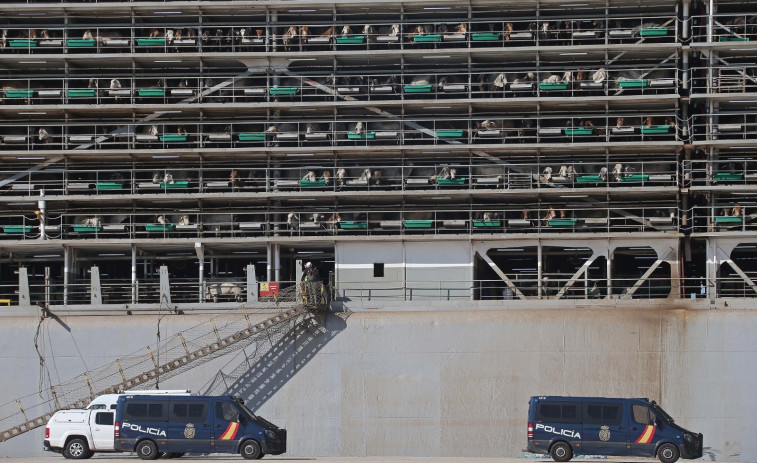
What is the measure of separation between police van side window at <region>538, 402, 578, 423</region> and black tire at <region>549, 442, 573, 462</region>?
2.48ft

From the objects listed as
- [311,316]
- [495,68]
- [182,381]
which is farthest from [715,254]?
[182,381]

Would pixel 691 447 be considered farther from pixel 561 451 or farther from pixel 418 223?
pixel 418 223

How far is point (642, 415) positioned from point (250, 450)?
463 inches

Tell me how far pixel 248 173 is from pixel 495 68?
10.6 meters

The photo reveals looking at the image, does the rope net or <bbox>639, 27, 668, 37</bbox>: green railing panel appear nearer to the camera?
the rope net

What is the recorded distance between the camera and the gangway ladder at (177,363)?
52312 millimetres

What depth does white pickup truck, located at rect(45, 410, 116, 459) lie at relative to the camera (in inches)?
1780

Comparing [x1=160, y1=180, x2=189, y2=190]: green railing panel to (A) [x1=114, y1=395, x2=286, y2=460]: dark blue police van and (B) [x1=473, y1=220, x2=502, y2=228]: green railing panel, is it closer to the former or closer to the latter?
(B) [x1=473, y1=220, x2=502, y2=228]: green railing panel

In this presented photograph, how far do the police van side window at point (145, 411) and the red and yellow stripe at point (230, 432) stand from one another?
1934 millimetres

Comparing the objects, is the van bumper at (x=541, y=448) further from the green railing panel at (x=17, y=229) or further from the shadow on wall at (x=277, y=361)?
the green railing panel at (x=17, y=229)

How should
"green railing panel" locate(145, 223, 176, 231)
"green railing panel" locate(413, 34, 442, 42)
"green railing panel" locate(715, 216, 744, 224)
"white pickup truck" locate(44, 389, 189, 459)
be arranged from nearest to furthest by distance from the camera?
1. "white pickup truck" locate(44, 389, 189, 459)
2. "green railing panel" locate(715, 216, 744, 224)
3. "green railing panel" locate(145, 223, 176, 231)
4. "green railing panel" locate(413, 34, 442, 42)

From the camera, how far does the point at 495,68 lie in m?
58.4

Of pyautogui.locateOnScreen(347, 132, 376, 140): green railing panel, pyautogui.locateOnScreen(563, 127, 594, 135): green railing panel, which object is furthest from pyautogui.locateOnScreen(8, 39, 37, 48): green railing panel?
pyautogui.locateOnScreen(563, 127, 594, 135): green railing panel

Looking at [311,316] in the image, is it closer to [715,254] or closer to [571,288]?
[571,288]
